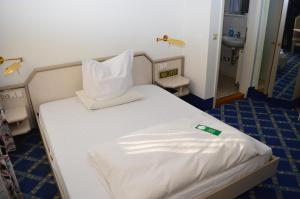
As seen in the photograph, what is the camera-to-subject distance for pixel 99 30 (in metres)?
2.93

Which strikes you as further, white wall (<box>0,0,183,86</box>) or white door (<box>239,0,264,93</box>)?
white door (<box>239,0,264,93</box>)

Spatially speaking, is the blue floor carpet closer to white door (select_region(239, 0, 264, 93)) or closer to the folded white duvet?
white door (select_region(239, 0, 264, 93))

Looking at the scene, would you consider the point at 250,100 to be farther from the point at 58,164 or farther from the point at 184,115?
the point at 58,164

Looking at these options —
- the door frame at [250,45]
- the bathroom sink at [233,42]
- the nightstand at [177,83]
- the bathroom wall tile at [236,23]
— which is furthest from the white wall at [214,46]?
the bathroom wall tile at [236,23]

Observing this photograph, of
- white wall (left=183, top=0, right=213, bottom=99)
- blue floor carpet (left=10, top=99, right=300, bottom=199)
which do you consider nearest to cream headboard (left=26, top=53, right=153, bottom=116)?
blue floor carpet (left=10, top=99, right=300, bottom=199)

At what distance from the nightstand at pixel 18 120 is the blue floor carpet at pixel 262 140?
0.55ft

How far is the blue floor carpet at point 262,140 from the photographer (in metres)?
2.13

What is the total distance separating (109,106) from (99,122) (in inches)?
13.7

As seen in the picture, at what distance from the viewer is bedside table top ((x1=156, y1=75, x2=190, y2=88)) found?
10.9 ft

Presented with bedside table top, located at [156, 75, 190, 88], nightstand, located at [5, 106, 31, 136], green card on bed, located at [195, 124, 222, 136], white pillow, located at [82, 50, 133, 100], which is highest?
white pillow, located at [82, 50, 133, 100]

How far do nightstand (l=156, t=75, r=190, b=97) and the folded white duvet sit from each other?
4.50ft

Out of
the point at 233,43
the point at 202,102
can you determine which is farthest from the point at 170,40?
the point at 233,43

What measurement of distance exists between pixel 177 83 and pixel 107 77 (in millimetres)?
1076

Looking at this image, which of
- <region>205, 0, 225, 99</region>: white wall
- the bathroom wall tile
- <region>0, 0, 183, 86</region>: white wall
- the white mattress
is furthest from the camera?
the bathroom wall tile
